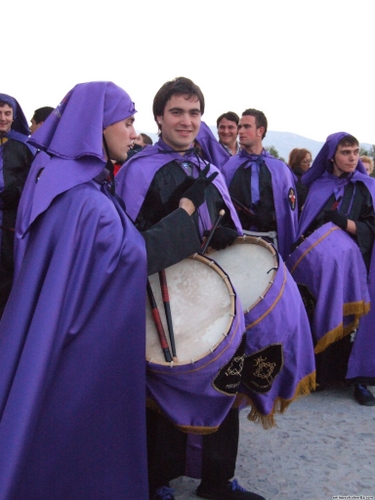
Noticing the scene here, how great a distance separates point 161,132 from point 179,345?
4.87 feet

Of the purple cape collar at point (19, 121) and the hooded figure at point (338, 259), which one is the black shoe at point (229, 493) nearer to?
the hooded figure at point (338, 259)

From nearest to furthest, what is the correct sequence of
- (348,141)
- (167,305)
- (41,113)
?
(167,305) → (348,141) → (41,113)

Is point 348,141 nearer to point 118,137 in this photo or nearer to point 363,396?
point 363,396

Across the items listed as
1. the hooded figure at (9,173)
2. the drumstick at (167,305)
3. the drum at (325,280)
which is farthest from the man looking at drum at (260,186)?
the drumstick at (167,305)

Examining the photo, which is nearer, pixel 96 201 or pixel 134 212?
pixel 96 201

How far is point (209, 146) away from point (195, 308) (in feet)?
9.06

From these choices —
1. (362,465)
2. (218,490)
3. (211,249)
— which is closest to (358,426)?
(362,465)

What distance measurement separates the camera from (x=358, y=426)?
480 centimetres

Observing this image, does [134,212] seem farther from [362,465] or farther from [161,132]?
[362,465]

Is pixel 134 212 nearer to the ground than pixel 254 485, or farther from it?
farther from it

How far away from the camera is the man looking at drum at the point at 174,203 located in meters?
3.44

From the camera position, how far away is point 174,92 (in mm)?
3717

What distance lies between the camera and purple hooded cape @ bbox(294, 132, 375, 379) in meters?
5.56

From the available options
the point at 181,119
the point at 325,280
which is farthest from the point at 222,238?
the point at 325,280
